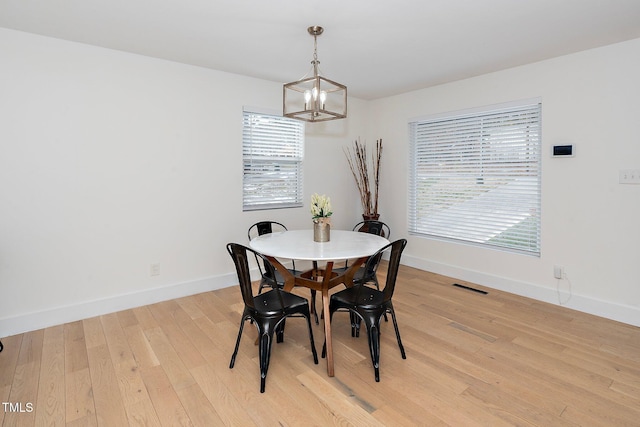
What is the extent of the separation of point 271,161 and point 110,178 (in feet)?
5.67

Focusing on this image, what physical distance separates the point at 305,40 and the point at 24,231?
9.09 feet

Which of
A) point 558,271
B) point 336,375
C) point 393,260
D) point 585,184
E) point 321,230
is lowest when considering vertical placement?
point 336,375

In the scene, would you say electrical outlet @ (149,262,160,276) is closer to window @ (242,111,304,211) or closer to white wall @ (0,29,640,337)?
white wall @ (0,29,640,337)

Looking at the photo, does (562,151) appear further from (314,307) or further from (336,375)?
(336,375)

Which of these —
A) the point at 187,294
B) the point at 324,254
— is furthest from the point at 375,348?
the point at 187,294

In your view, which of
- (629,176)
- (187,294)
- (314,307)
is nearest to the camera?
(629,176)

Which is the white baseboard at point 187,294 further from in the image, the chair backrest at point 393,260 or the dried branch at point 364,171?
the chair backrest at point 393,260

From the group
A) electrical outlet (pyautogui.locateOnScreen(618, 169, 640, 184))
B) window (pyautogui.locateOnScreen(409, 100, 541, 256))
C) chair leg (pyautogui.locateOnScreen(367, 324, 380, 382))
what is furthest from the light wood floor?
electrical outlet (pyautogui.locateOnScreen(618, 169, 640, 184))

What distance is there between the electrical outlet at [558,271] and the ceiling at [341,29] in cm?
202

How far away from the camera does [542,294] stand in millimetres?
3486

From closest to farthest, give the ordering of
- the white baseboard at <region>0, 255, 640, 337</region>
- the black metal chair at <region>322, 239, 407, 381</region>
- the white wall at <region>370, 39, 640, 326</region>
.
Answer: the black metal chair at <region>322, 239, 407, 381</region>, the white baseboard at <region>0, 255, 640, 337</region>, the white wall at <region>370, 39, 640, 326</region>

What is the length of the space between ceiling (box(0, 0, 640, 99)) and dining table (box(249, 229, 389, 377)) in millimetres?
1653

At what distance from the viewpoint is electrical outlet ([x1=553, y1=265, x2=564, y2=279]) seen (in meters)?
3.37

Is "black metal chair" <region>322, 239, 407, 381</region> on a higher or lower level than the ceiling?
lower
